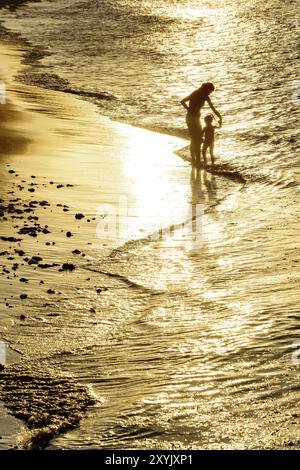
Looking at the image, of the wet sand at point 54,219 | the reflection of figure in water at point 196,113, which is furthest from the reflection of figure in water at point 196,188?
the reflection of figure in water at point 196,113

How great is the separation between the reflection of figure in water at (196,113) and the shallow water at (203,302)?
469 mm

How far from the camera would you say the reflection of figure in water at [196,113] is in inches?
677

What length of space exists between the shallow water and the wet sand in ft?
0.40

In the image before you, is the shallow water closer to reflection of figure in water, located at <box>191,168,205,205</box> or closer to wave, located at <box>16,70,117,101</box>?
reflection of figure in water, located at <box>191,168,205,205</box>

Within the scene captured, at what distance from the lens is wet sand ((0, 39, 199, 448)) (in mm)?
8656

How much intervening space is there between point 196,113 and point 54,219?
190 inches

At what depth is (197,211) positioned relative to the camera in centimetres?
1471

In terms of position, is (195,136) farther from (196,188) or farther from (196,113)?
(196,188)

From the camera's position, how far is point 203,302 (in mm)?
10766

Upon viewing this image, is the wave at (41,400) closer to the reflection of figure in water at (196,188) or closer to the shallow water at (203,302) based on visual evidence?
the shallow water at (203,302)

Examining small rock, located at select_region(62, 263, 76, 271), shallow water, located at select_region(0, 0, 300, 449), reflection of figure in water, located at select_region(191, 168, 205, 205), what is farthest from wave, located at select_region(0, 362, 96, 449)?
reflection of figure in water, located at select_region(191, 168, 205, 205)
